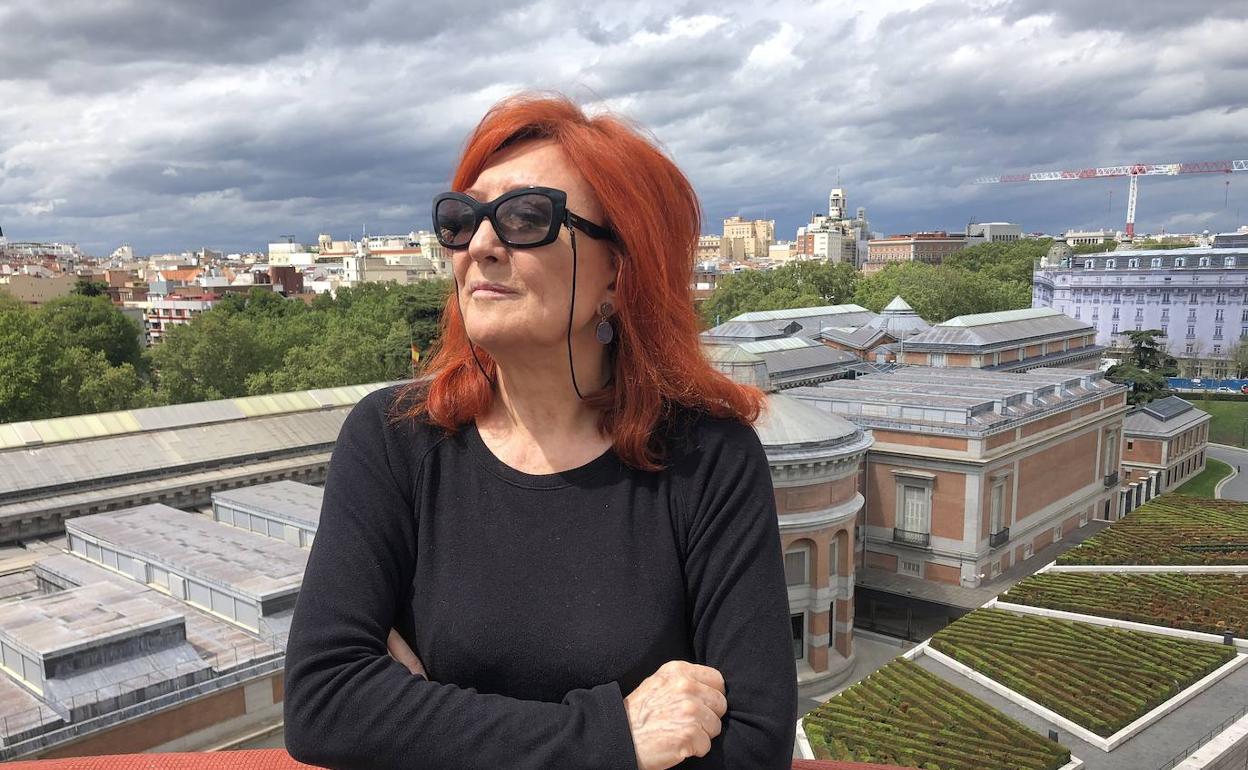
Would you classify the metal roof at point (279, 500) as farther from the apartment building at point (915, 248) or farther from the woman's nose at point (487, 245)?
the apartment building at point (915, 248)

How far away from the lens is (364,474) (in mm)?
2721

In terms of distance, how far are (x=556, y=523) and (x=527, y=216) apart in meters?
0.91

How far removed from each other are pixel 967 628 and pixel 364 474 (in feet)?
62.1

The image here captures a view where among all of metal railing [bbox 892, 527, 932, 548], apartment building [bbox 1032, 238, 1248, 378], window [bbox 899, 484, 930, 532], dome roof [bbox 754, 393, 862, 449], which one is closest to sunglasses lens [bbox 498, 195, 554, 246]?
dome roof [bbox 754, 393, 862, 449]

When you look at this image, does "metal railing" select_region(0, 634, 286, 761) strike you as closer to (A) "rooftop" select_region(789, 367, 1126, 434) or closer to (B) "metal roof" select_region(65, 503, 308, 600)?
(B) "metal roof" select_region(65, 503, 308, 600)

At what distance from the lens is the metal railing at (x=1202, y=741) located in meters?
13.7

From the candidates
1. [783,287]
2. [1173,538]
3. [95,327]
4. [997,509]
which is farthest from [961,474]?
[783,287]

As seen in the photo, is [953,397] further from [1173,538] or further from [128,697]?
[128,697]

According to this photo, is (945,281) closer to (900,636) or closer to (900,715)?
(900,636)

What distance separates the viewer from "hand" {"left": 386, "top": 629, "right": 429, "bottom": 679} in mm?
2625

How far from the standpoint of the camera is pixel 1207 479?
134 feet

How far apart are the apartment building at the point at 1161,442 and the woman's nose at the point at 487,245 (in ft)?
133

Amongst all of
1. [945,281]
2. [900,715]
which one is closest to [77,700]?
[900,715]

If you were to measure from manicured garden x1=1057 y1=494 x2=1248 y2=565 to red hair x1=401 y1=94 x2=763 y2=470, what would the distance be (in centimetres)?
2402
